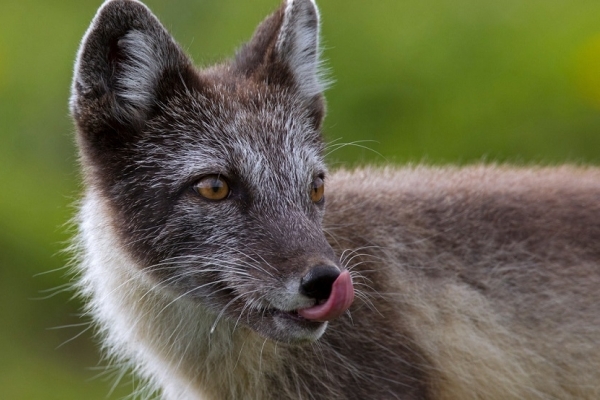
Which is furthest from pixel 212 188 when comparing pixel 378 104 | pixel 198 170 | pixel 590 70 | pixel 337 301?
pixel 590 70

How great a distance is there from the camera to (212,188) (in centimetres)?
546

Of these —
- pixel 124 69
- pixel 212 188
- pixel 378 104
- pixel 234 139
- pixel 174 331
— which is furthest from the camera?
pixel 378 104

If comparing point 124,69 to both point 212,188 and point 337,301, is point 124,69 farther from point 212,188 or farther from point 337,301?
point 337,301

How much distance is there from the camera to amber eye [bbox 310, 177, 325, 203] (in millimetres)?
5704

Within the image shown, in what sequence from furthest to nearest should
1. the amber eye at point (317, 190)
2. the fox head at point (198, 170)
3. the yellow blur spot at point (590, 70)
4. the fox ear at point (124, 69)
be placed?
the yellow blur spot at point (590, 70) < the amber eye at point (317, 190) < the fox ear at point (124, 69) < the fox head at point (198, 170)

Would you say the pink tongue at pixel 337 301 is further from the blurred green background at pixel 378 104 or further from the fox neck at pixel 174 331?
the blurred green background at pixel 378 104

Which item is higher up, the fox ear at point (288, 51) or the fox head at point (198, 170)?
the fox ear at point (288, 51)

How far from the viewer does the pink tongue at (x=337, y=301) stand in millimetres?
4871

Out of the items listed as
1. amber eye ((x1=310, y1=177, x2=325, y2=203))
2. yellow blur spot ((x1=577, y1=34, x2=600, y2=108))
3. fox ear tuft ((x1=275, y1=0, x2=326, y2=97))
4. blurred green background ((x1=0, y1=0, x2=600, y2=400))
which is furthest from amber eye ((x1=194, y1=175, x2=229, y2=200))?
yellow blur spot ((x1=577, y1=34, x2=600, y2=108))

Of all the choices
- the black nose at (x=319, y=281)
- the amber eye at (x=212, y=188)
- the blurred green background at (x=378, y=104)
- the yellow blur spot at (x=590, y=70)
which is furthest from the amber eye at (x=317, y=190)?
the yellow blur spot at (x=590, y=70)

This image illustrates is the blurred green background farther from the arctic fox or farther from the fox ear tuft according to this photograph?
the fox ear tuft

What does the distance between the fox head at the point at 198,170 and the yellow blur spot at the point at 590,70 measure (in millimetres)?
7576

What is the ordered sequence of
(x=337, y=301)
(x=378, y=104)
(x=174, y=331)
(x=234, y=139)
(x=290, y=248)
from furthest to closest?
(x=378, y=104) < (x=174, y=331) < (x=234, y=139) < (x=290, y=248) < (x=337, y=301)

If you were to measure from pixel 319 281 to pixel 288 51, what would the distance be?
72.5 inches
